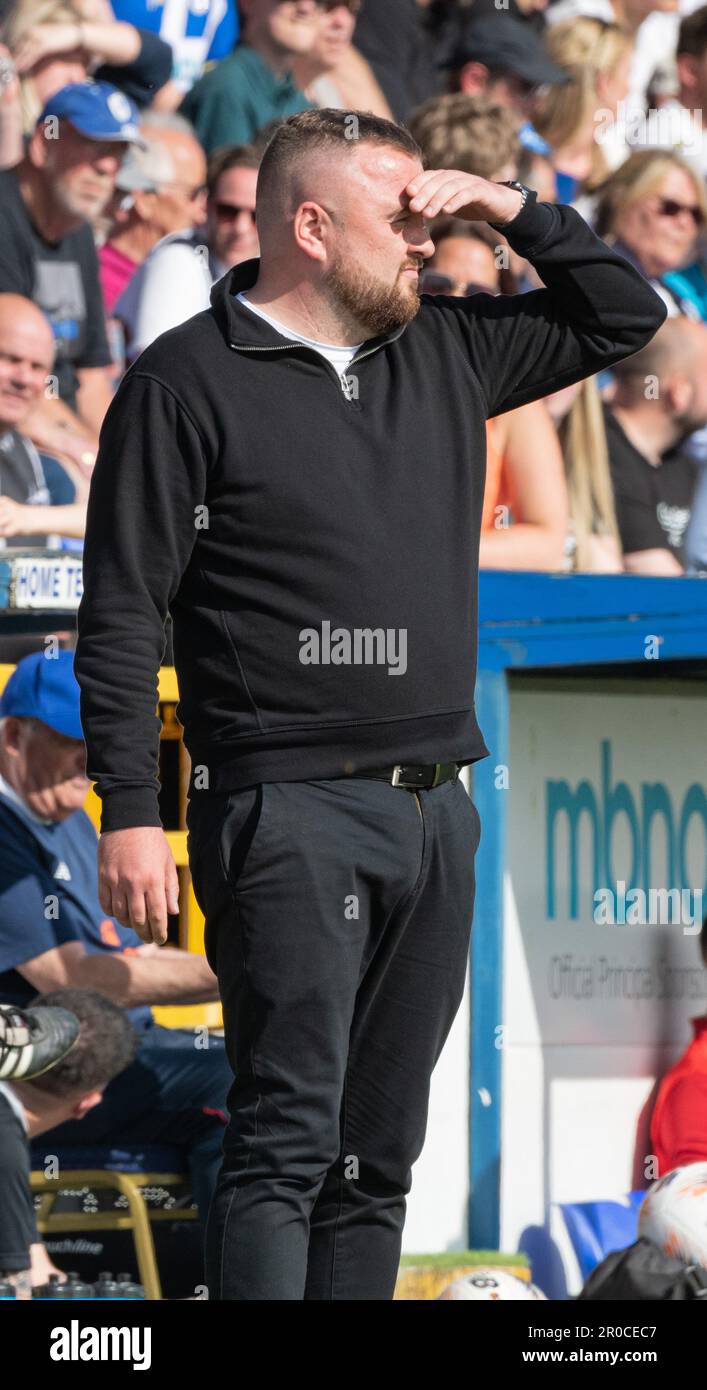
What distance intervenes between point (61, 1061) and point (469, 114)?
124 inches

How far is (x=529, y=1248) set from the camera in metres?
4.56

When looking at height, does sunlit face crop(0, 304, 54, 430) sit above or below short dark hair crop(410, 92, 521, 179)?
below

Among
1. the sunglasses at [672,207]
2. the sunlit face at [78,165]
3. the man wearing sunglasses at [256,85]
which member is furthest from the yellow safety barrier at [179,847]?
the sunglasses at [672,207]

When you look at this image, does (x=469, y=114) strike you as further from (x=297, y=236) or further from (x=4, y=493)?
(x=297, y=236)

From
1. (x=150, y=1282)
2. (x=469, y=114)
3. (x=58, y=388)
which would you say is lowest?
(x=150, y=1282)

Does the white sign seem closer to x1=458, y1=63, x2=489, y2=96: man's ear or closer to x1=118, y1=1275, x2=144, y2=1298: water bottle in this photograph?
x1=118, y1=1275, x2=144, y2=1298: water bottle

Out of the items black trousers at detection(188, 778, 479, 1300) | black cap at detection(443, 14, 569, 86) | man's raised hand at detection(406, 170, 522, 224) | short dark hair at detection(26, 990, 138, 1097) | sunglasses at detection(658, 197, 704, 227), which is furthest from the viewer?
black cap at detection(443, 14, 569, 86)

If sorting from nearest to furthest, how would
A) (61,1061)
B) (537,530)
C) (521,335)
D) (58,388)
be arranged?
1. (521,335)
2. (61,1061)
3. (537,530)
4. (58,388)

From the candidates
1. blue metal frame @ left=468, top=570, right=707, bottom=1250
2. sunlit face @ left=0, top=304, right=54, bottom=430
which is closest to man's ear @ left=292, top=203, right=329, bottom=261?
blue metal frame @ left=468, top=570, right=707, bottom=1250

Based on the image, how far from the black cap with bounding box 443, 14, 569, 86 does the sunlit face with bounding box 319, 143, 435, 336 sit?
496 cm

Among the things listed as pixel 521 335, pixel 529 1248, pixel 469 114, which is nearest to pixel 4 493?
pixel 469 114

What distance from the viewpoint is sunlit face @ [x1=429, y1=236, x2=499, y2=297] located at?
545 centimetres

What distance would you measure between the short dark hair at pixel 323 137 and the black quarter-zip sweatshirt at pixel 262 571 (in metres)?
0.21

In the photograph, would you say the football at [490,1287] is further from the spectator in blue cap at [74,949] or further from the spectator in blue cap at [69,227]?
the spectator in blue cap at [69,227]
